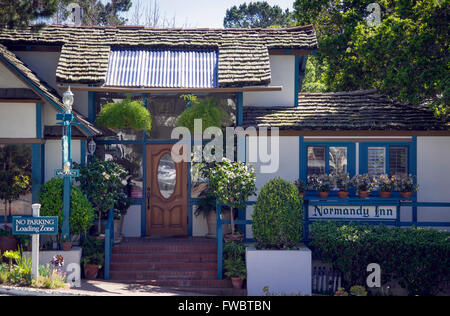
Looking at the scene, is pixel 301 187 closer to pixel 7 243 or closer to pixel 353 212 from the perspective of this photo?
pixel 353 212

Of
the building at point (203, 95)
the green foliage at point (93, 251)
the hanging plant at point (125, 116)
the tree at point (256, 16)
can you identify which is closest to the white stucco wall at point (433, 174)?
the building at point (203, 95)

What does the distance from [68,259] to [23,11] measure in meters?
5.25

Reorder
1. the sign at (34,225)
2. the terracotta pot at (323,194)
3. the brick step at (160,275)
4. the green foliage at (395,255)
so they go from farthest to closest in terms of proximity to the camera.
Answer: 1. the terracotta pot at (323,194)
2. the brick step at (160,275)
3. the green foliage at (395,255)
4. the sign at (34,225)

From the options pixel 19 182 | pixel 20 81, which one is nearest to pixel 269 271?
pixel 19 182

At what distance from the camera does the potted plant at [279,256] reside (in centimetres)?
1181

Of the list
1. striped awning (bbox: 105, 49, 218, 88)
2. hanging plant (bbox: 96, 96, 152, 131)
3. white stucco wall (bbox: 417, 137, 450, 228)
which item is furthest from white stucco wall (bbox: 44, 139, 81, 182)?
white stucco wall (bbox: 417, 137, 450, 228)

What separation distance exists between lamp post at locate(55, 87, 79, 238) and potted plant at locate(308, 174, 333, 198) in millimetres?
5671

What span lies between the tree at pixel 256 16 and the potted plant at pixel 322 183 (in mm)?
31835

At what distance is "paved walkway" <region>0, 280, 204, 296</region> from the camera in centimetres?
973

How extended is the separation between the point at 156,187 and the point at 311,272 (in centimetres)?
463

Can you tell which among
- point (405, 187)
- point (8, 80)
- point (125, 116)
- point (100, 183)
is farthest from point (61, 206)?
point (405, 187)

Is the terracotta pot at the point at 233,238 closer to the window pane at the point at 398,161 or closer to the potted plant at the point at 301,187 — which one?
the potted plant at the point at 301,187

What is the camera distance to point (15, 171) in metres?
12.6

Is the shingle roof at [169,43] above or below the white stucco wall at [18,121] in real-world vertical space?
above
